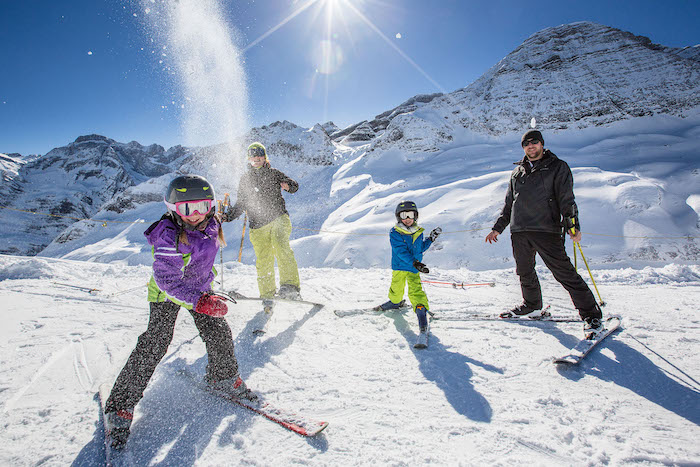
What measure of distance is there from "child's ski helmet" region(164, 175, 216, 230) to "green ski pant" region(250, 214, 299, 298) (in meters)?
2.02

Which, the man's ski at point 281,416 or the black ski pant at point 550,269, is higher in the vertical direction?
the black ski pant at point 550,269

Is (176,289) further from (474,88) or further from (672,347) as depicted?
(474,88)

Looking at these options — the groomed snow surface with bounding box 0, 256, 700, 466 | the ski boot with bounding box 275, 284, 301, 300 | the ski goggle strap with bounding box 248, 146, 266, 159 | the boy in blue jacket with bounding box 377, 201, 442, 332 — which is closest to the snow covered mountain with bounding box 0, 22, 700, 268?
the boy in blue jacket with bounding box 377, 201, 442, 332

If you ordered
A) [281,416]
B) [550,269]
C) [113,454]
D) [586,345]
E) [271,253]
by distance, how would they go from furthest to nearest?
[271,253] → [550,269] → [586,345] → [281,416] → [113,454]

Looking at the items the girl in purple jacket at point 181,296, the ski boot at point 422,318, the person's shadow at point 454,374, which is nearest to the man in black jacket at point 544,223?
the ski boot at point 422,318

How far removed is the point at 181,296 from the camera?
1.95 m

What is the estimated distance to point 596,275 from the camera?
19.7 feet

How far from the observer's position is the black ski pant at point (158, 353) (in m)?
1.87

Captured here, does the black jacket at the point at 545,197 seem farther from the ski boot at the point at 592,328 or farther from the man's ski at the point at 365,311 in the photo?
the man's ski at the point at 365,311

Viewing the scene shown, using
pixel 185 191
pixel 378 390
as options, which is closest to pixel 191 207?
pixel 185 191

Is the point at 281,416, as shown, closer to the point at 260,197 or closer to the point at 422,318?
the point at 422,318

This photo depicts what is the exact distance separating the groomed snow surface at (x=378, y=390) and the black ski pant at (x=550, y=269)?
33cm

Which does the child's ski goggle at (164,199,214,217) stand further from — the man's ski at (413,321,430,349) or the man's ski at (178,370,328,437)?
the man's ski at (413,321,430,349)

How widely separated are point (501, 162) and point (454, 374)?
24.0 m
